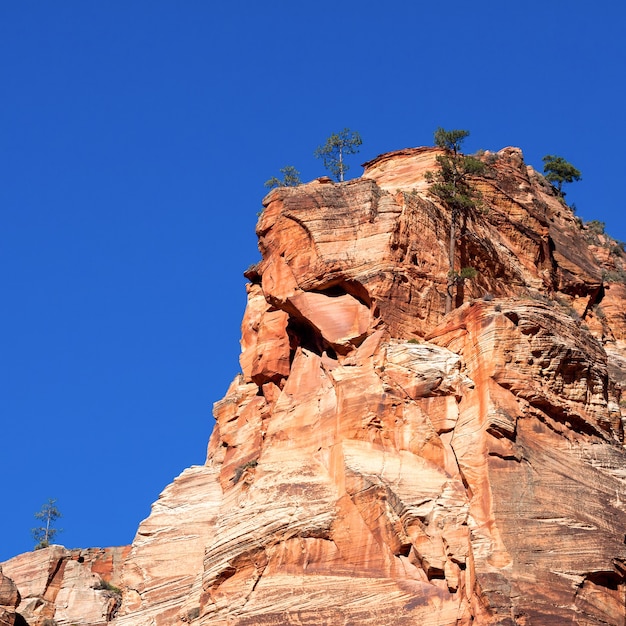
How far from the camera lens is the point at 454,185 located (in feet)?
242

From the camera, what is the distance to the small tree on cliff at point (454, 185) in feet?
220

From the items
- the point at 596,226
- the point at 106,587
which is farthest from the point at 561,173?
the point at 106,587

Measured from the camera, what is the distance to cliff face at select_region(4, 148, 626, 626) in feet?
166

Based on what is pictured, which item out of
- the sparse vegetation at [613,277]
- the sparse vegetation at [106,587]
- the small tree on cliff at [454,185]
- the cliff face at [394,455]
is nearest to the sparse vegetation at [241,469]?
the cliff face at [394,455]

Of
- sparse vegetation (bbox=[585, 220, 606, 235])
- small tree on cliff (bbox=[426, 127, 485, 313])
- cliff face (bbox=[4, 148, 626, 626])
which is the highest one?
sparse vegetation (bbox=[585, 220, 606, 235])

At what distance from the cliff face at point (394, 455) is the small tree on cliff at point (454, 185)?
58 centimetres

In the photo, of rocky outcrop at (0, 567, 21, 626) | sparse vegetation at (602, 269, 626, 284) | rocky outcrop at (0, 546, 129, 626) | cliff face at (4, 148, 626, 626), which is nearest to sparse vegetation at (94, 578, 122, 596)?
rocky outcrop at (0, 546, 129, 626)

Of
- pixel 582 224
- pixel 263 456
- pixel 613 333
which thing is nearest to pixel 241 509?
pixel 263 456

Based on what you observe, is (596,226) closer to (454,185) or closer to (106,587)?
(454,185)

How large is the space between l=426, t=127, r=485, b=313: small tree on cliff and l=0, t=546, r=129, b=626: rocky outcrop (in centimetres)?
3229

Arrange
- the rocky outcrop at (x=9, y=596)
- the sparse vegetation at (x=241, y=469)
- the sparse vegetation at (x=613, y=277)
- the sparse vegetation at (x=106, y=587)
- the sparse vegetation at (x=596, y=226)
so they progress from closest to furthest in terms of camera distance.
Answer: the sparse vegetation at (x=241, y=469) < the rocky outcrop at (x=9, y=596) < the sparse vegetation at (x=613, y=277) < the sparse vegetation at (x=106, y=587) < the sparse vegetation at (x=596, y=226)

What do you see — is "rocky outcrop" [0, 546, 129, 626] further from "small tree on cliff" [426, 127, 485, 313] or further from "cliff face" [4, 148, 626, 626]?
"small tree on cliff" [426, 127, 485, 313]

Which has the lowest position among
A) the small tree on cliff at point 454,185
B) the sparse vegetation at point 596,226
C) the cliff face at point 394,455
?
the cliff face at point 394,455

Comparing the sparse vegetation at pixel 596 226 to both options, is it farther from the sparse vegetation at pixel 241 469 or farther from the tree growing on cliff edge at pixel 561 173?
the sparse vegetation at pixel 241 469
